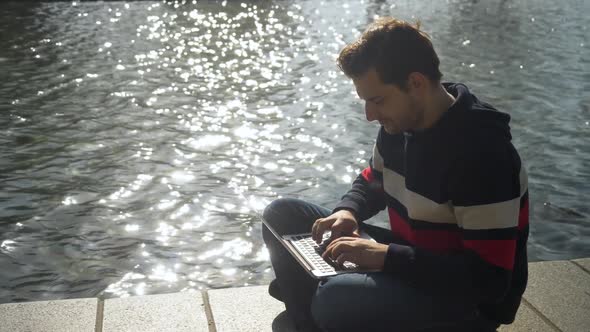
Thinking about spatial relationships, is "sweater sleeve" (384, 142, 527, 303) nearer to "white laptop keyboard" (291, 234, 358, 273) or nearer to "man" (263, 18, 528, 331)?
"man" (263, 18, 528, 331)

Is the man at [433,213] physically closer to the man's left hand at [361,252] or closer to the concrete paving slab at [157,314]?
the man's left hand at [361,252]

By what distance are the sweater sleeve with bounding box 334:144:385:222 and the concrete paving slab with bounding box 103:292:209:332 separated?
83cm

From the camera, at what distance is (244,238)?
555 cm

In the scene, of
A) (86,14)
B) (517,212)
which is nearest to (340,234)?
(517,212)

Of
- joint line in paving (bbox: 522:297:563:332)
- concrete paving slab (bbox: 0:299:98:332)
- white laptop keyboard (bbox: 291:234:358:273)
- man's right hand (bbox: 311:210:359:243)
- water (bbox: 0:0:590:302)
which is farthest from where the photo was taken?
water (bbox: 0:0:590:302)

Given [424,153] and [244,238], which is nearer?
[424,153]

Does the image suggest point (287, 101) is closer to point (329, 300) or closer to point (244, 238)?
point (244, 238)

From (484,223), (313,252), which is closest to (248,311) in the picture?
(313,252)

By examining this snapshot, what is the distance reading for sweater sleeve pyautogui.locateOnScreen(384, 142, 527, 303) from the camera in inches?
120

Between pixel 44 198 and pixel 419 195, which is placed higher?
pixel 419 195

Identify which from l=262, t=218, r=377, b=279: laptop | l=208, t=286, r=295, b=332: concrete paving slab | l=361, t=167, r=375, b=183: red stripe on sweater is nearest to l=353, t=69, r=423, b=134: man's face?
l=262, t=218, r=377, b=279: laptop

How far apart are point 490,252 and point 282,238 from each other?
3.46 feet

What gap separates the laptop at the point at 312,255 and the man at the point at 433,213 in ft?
0.15

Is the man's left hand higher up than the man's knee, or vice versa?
the man's left hand
